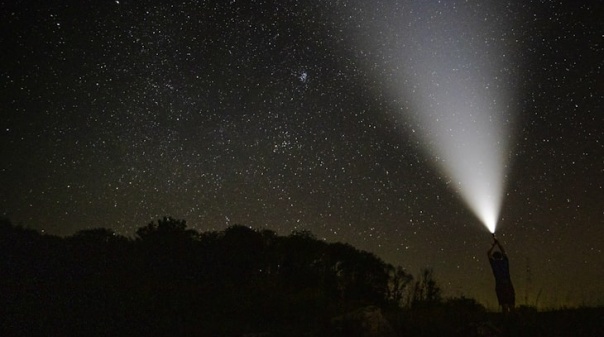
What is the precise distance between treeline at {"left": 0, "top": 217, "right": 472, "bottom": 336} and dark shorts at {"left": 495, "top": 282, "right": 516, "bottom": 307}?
3.28 m

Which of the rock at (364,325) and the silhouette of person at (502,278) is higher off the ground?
the silhouette of person at (502,278)

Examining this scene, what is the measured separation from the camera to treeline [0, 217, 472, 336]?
42.8ft

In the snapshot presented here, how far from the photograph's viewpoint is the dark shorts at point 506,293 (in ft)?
41.8

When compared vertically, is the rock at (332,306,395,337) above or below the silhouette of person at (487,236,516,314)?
below

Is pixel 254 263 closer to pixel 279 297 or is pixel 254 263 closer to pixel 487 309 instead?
pixel 279 297

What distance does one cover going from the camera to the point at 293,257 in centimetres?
2683

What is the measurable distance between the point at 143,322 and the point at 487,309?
823 cm

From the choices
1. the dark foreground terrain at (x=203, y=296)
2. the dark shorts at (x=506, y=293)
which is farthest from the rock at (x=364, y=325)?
the dark shorts at (x=506, y=293)

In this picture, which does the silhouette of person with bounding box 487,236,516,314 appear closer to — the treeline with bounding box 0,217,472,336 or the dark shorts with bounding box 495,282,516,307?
the dark shorts with bounding box 495,282,516,307

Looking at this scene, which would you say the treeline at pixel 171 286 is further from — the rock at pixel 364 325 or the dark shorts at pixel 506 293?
the dark shorts at pixel 506 293

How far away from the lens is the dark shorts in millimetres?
12734

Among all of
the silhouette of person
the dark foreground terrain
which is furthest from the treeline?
the silhouette of person

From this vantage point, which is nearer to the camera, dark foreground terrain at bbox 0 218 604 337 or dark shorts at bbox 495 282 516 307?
dark foreground terrain at bbox 0 218 604 337

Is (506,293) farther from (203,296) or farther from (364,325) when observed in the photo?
(203,296)
